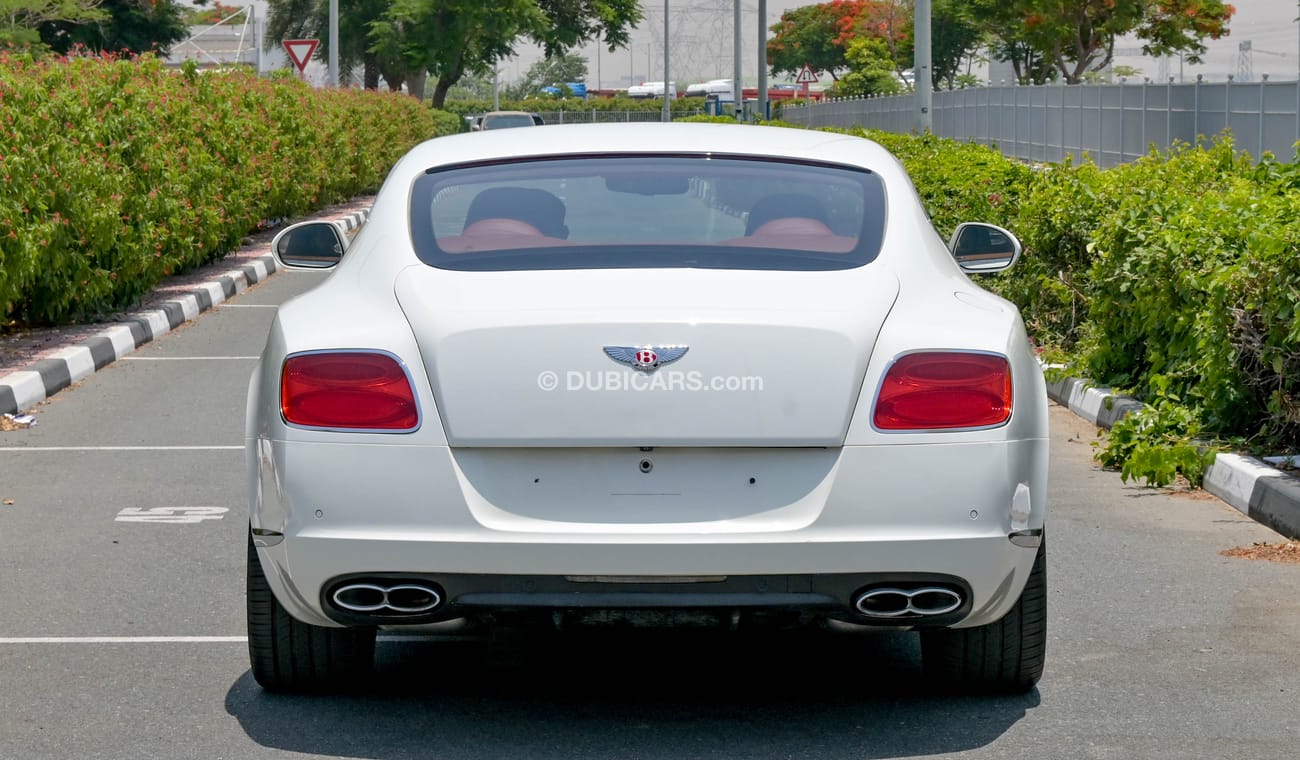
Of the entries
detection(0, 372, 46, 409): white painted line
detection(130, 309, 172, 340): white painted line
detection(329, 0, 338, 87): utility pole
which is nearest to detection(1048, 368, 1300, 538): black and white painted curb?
detection(0, 372, 46, 409): white painted line

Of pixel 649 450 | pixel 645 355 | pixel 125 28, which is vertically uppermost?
pixel 125 28

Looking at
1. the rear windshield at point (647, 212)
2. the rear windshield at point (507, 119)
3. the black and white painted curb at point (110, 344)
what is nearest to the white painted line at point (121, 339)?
the black and white painted curb at point (110, 344)

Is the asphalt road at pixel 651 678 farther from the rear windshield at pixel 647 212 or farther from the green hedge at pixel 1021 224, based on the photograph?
the green hedge at pixel 1021 224

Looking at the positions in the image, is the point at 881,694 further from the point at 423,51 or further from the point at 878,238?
the point at 423,51

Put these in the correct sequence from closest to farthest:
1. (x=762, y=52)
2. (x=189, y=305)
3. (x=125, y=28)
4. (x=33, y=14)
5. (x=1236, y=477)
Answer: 1. (x=1236, y=477)
2. (x=189, y=305)
3. (x=762, y=52)
4. (x=33, y=14)
5. (x=125, y=28)

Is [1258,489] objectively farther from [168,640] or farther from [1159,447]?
[168,640]

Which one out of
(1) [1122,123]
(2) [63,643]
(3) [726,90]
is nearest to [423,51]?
(1) [1122,123]

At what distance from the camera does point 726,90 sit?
555 ft

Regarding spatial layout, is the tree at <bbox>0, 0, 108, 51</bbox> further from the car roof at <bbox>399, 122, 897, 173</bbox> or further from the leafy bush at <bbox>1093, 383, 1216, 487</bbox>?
the car roof at <bbox>399, 122, 897, 173</bbox>

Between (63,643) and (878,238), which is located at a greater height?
(878,238)

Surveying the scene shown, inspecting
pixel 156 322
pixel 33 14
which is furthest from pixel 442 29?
pixel 156 322

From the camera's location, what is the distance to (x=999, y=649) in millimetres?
4816

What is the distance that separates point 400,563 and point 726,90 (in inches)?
6579

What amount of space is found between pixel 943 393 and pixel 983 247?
169 centimetres
